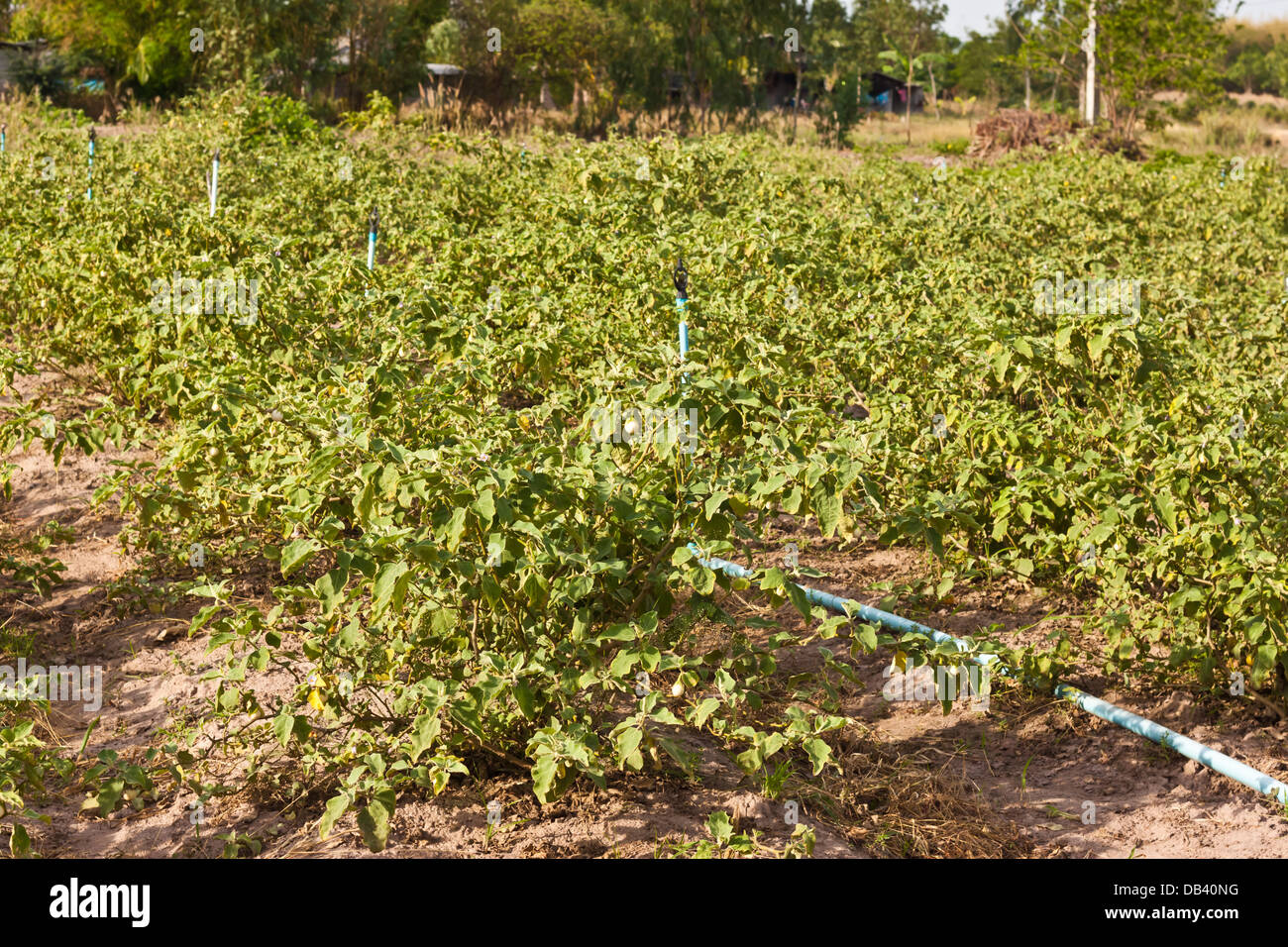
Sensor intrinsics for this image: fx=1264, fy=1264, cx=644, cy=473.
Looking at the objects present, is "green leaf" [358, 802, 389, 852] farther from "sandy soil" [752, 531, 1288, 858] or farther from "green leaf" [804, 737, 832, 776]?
"sandy soil" [752, 531, 1288, 858]

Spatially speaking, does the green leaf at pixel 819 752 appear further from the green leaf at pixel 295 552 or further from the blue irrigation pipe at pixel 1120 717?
the green leaf at pixel 295 552

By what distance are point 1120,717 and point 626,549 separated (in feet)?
5.59

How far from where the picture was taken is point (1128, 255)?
293 inches

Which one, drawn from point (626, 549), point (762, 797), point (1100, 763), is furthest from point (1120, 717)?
point (626, 549)

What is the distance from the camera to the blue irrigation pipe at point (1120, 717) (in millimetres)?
3441

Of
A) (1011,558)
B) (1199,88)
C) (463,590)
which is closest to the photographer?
(463,590)

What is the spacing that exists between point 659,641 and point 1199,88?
23744 millimetres

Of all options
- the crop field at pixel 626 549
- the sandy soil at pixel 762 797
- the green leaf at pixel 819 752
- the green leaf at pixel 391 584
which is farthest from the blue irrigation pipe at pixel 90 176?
the green leaf at pixel 819 752

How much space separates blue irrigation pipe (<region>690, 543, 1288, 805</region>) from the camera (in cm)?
344

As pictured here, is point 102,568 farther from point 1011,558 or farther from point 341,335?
point 1011,558

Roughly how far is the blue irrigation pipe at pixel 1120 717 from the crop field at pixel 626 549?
67mm

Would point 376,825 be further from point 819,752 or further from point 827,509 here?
point 827,509

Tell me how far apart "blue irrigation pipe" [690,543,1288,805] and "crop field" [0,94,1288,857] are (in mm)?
67

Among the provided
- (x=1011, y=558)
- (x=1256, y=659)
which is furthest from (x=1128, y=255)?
(x=1256, y=659)
